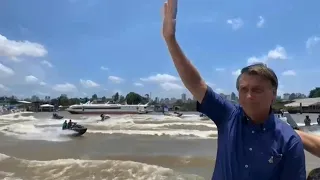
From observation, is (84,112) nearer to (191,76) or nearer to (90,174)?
(90,174)

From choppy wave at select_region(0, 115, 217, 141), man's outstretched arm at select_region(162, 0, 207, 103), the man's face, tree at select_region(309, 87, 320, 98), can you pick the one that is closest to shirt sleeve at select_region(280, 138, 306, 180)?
the man's face

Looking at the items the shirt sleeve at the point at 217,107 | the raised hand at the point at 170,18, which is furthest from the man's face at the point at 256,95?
the raised hand at the point at 170,18

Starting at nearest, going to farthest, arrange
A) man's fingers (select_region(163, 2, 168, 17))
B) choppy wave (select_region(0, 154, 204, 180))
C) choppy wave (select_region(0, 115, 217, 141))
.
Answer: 1. man's fingers (select_region(163, 2, 168, 17))
2. choppy wave (select_region(0, 154, 204, 180))
3. choppy wave (select_region(0, 115, 217, 141))

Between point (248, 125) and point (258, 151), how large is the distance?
7.0 inches

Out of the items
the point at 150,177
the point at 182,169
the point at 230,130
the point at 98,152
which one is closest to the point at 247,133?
the point at 230,130

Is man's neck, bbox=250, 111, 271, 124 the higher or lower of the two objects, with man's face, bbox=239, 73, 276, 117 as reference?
lower

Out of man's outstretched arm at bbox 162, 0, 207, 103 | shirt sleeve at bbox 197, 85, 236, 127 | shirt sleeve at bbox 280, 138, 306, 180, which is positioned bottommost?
→ shirt sleeve at bbox 280, 138, 306, 180

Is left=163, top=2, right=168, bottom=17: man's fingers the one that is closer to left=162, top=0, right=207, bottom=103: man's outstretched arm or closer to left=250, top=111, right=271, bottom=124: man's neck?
left=162, top=0, right=207, bottom=103: man's outstretched arm

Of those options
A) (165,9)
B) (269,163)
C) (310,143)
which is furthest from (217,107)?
(165,9)

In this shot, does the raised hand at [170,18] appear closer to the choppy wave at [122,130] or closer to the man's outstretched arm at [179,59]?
the man's outstretched arm at [179,59]

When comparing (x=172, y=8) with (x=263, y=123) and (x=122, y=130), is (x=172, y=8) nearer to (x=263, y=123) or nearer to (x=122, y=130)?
(x=263, y=123)

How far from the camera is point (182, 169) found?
48.0 ft

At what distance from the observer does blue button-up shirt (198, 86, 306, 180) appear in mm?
1915

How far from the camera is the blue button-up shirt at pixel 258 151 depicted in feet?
6.28
